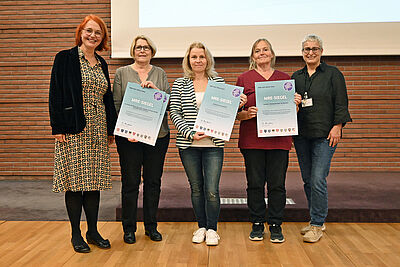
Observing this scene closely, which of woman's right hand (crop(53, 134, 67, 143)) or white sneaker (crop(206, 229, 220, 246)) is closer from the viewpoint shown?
woman's right hand (crop(53, 134, 67, 143))

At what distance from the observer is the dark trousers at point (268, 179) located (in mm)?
2338

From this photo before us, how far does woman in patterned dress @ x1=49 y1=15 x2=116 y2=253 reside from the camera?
2.10 metres

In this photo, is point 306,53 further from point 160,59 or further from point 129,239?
point 160,59

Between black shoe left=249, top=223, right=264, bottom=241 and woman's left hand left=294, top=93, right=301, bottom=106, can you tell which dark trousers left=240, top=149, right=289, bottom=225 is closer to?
black shoe left=249, top=223, right=264, bottom=241

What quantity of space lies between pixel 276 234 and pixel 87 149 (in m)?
1.28

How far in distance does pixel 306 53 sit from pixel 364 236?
1262 mm

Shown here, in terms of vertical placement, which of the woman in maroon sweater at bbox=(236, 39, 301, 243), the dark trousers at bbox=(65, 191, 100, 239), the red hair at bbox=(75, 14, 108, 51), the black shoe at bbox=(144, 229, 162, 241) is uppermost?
the red hair at bbox=(75, 14, 108, 51)

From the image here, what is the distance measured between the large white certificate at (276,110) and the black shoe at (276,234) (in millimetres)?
599

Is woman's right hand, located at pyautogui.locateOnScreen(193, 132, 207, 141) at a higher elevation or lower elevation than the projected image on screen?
lower

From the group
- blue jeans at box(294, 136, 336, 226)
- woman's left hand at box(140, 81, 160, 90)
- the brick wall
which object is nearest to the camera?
woman's left hand at box(140, 81, 160, 90)

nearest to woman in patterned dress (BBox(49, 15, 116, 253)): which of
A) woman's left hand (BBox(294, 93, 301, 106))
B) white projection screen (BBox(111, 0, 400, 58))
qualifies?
woman's left hand (BBox(294, 93, 301, 106))

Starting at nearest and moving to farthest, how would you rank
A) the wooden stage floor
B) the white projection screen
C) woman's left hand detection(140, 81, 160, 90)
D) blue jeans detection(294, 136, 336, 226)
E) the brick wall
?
the wooden stage floor < woman's left hand detection(140, 81, 160, 90) < blue jeans detection(294, 136, 336, 226) < the white projection screen < the brick wall

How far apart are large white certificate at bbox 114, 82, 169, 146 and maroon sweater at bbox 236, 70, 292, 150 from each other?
0.52 meters

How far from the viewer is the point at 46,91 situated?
4.61 m
